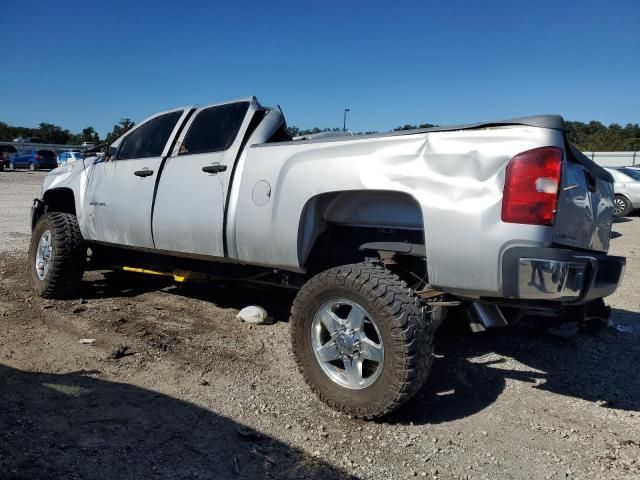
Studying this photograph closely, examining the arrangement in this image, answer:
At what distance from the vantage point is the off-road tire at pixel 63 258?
567 cm

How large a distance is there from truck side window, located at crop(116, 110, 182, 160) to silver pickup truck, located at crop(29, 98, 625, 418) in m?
Result: 0.12

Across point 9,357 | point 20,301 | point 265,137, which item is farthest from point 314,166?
point 20,301

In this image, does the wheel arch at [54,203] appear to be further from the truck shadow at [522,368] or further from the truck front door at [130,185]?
the truck shadow at [522,368]

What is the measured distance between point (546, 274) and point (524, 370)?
5.85ft

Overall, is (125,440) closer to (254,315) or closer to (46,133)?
(254,315)

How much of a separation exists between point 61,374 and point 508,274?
318 centimetres

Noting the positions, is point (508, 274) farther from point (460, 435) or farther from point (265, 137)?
point (265, 137)

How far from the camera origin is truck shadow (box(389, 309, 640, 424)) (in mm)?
3707

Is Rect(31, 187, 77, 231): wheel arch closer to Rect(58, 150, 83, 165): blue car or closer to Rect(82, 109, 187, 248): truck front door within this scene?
Rect(58, 150, 83, 165): blue car

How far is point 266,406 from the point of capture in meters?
3.55

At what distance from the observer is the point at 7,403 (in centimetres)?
336

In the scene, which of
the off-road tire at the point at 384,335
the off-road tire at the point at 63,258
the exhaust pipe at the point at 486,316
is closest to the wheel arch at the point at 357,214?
the off-road tire at the point at 384,335

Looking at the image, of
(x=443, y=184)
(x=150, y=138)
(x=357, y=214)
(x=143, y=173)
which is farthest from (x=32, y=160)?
(x=443, y=184)

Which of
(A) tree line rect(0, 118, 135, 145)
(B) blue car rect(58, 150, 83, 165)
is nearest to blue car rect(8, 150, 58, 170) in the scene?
(B) blue car rect(58, 150, 83, 165)
